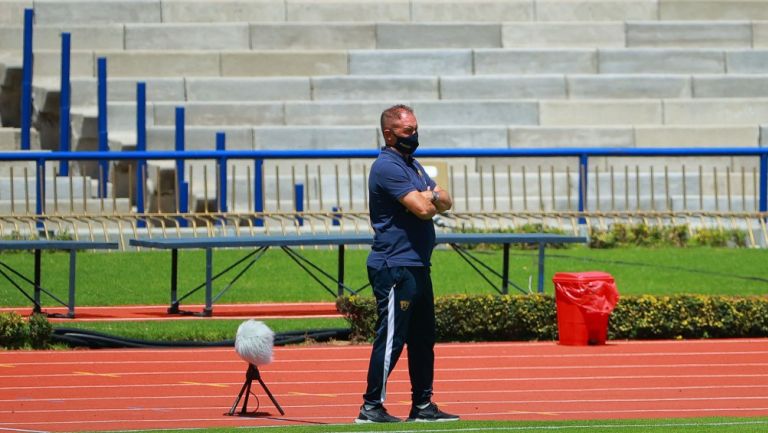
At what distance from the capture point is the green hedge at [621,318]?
14.5 metres

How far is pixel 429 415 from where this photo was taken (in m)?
9.70

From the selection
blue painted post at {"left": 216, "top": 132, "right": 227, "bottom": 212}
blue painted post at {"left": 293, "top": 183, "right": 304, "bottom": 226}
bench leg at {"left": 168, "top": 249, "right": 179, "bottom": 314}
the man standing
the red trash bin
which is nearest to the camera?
the man standing

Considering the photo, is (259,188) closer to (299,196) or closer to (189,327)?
(299,196)

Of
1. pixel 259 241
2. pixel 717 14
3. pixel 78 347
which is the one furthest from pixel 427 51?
pixel 78 347

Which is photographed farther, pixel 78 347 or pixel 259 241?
pixel 259 241

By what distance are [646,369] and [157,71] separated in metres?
15.8

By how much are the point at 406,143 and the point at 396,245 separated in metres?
0.60

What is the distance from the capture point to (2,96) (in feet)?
90.8

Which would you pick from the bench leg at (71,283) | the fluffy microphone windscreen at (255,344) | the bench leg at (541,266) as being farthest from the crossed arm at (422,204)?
the bench leg at (71,283)

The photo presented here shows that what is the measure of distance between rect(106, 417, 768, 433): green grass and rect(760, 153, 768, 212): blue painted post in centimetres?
1212

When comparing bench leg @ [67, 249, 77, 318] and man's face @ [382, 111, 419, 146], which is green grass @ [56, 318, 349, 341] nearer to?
bench leg @ [67, 249, 77, 318]

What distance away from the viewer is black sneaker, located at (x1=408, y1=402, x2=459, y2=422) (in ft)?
31.8

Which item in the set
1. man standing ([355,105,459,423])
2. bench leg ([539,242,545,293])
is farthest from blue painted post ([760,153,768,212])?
man standing ([355,105,459,423])

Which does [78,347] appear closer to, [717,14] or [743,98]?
[743,98]
